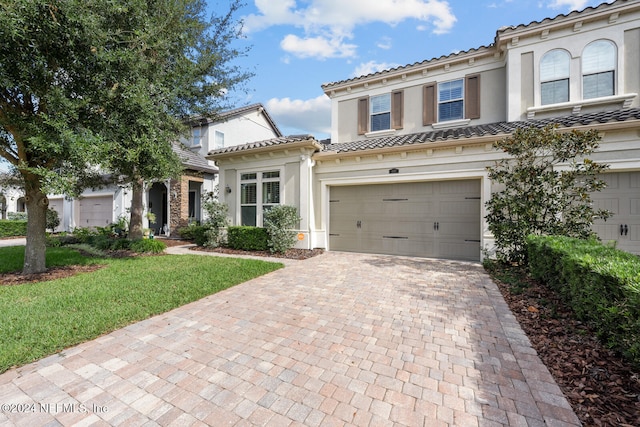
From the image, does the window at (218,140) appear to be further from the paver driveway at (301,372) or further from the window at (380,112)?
the paver driveway at (301,372)

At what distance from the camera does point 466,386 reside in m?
2.47

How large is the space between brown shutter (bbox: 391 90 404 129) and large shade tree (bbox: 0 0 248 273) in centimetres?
728

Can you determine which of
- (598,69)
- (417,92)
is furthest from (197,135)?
(598,69)

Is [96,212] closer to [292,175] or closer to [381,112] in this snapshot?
[292,175]

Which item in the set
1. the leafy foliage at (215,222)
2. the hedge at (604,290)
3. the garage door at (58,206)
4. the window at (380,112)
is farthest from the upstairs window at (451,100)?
the garage door at (58,206)

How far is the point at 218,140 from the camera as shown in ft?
54.5

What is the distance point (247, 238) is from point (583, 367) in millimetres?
8885

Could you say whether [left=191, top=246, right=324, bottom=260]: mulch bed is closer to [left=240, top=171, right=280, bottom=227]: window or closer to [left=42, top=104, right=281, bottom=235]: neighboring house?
[left=240, top=171, right=280, bottom=227]: window

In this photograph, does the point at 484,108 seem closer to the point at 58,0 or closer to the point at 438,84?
the point at 438,84

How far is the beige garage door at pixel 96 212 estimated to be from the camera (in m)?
16.5

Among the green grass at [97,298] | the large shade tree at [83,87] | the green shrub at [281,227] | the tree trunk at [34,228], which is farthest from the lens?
the green shrub at [281,227]

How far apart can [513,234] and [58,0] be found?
9.92 meters

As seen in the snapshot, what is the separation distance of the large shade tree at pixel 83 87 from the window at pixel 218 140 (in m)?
9.46

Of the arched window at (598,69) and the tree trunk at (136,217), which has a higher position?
the arched window at (598,69)
